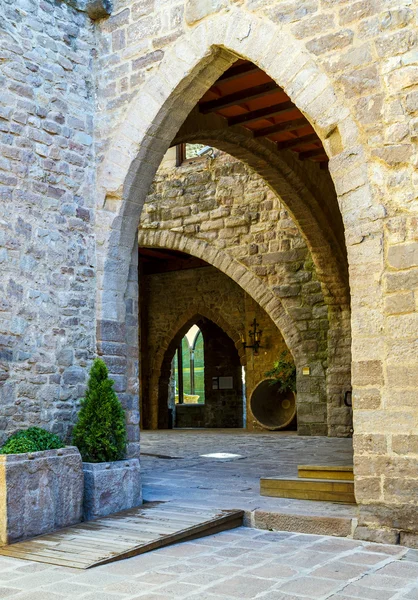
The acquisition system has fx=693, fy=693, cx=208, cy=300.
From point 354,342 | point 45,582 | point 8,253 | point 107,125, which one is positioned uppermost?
point 107,125

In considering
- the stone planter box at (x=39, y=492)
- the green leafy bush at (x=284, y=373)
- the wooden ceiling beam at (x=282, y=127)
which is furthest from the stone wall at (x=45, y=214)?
the green leafy bush at (x=284, y=373)

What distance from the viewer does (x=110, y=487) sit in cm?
420

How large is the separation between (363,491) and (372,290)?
3.32 feet

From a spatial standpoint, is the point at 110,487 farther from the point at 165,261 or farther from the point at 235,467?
the point at 165,261

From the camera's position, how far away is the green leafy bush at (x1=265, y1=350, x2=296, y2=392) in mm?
10516

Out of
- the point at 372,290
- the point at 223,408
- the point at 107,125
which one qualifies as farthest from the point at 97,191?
the point at 223,408

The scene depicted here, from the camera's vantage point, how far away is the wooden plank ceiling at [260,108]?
640cm

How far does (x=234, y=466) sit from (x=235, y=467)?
0.08 m

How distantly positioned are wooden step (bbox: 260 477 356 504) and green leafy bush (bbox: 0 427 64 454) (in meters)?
1.36

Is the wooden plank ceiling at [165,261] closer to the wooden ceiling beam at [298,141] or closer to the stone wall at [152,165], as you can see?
the wooden ceiling beam at [298,141]

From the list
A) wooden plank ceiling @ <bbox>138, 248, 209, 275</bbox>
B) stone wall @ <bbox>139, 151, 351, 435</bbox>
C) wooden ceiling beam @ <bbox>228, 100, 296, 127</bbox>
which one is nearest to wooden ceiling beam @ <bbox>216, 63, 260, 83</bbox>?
wooden ceiling beam @ <bbox>228, 100, 296, 127</bbox>

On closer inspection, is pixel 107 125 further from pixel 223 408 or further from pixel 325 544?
pixel 223 408

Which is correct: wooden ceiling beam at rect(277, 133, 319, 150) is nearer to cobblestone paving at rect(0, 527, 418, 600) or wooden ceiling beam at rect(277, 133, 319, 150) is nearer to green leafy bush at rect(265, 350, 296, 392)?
green leafy bush at rect(265, 350, 296, 392)

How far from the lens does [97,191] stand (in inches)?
190
